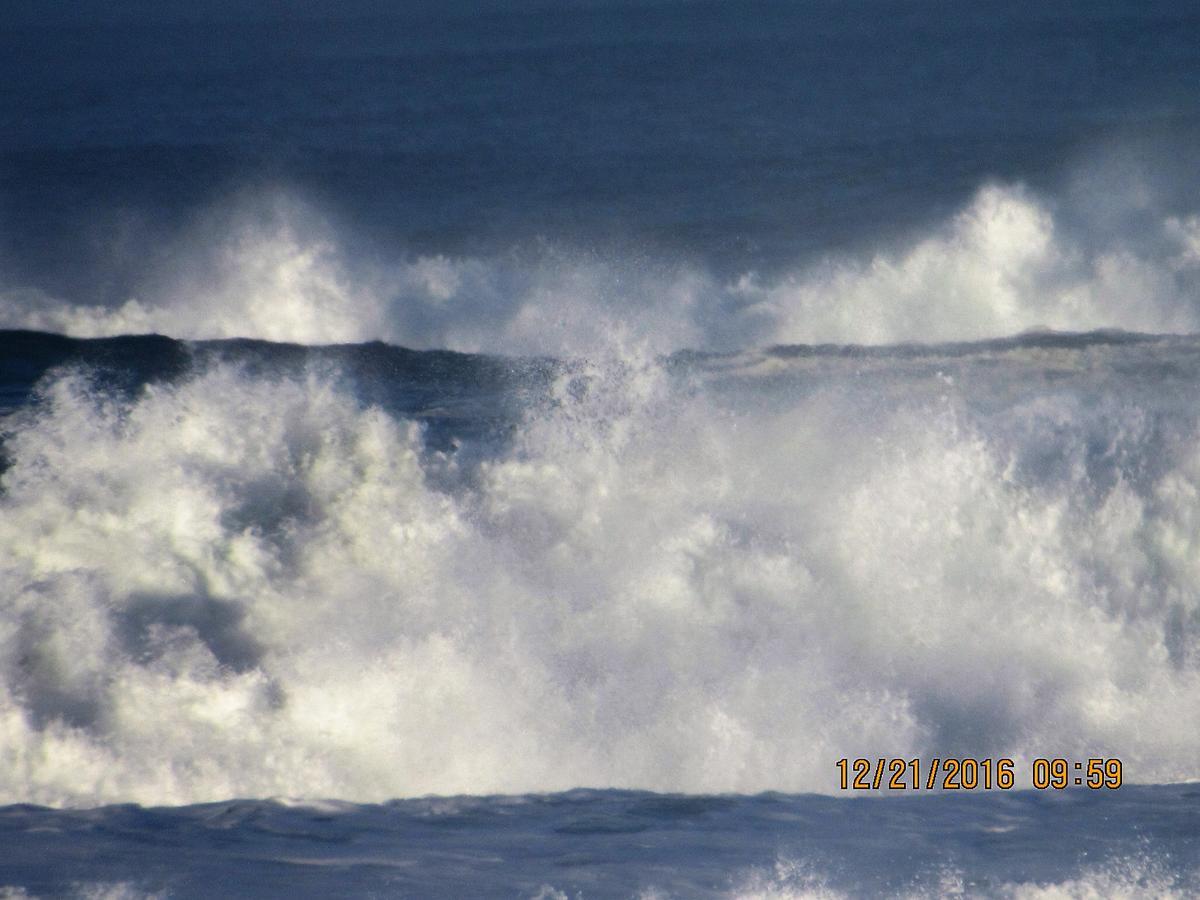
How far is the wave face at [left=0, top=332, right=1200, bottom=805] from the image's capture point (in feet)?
21.1

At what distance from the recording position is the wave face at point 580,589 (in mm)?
6418

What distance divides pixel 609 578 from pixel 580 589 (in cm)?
21

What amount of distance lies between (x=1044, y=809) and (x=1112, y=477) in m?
2.96

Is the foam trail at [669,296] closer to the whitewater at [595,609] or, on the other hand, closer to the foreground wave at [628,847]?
the whitewater at [595,609]

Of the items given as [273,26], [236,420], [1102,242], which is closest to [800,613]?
[236,420]

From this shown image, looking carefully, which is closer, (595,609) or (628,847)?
(628,847)

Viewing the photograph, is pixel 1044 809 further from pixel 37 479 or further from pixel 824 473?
pixel 37 479

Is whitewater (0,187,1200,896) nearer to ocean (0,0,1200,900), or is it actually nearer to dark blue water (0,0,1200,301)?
ocean (0,0,1200,900)

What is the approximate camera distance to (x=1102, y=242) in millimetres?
14797

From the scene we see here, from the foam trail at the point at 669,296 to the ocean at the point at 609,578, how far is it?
7 cm

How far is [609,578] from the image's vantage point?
7.41 m

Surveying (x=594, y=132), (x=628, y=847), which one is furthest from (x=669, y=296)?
(x=594, y=132)

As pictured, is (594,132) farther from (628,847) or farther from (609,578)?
(628,847)

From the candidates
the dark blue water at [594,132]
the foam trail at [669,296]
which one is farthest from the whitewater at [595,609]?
the dark blue water at [594,132]
